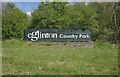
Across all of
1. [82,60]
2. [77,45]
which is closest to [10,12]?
[77,45]

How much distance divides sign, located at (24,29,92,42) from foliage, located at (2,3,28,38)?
4.32 feet

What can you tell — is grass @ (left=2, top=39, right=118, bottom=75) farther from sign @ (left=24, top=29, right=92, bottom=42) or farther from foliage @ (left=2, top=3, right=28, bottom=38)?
foliage @ (left=2, top=3, right=28, bottom=38)

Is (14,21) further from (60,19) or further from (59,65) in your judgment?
(59,65)

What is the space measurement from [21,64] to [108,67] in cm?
206

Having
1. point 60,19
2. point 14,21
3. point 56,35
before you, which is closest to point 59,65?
point 56,35

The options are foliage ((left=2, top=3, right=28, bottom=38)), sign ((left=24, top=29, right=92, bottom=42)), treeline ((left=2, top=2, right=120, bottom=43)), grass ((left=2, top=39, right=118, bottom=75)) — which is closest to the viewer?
grass ((left=2, top=39, right=118, bottom=75))

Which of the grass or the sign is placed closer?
the grass

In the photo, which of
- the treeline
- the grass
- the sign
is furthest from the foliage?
the grass

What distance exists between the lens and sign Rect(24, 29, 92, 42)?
12469mm

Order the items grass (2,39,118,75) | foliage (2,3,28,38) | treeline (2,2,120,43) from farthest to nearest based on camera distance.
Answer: foliage (2,3,28,38), treeline (2,2,120,43), grass (2,39,118,75)

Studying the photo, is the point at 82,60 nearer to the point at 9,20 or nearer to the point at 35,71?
the point at 35,71

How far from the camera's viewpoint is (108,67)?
6.98m

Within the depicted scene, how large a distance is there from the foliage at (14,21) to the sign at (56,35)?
1316 mm

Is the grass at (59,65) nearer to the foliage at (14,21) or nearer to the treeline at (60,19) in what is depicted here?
the treeline at (60,19)
